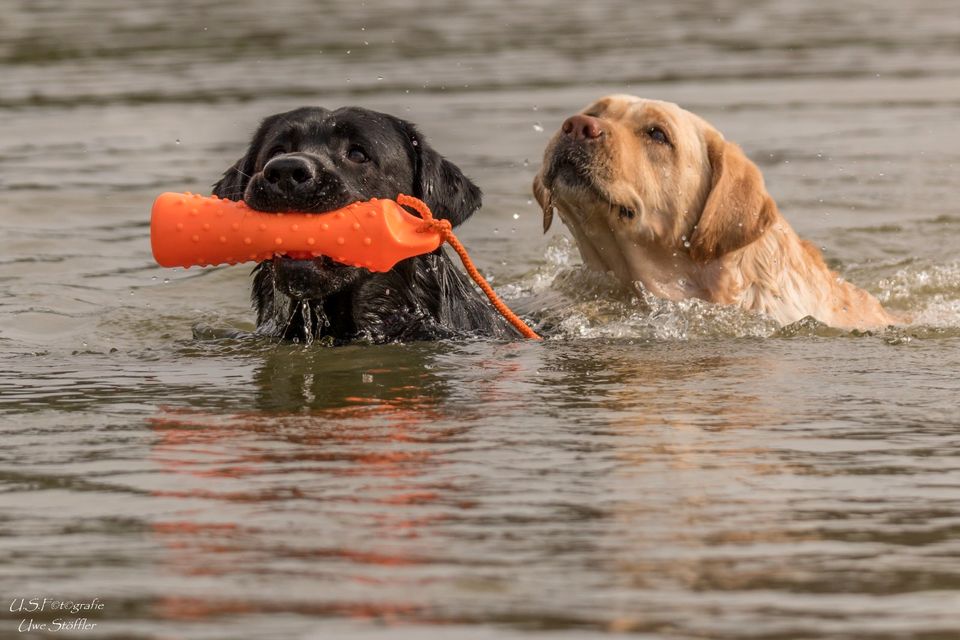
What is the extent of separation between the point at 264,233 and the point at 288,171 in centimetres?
25

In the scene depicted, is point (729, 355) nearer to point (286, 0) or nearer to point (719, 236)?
point (719, 236)

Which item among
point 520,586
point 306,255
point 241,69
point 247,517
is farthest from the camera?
point 241,69

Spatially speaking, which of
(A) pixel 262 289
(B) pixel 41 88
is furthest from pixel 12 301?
(B) pixel 41 88

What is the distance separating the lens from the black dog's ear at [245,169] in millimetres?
6844

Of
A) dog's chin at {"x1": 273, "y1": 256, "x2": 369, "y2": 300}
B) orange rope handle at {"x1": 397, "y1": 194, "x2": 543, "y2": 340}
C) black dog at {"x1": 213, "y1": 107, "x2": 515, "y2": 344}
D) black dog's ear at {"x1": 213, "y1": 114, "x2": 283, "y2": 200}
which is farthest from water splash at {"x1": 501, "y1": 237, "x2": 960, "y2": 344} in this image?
black dog's ear at {"x1": 213, "y1": 114, "x2": 283, "y2": 200}

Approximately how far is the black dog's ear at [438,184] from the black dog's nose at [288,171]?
Result: 3.28ft

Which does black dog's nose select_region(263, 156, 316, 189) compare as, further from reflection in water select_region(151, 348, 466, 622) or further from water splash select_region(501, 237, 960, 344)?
water splash select_region(501, 237, 960, 344)

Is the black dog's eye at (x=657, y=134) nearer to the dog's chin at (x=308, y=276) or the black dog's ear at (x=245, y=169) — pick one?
the dog's chin at (x=308, y=276)

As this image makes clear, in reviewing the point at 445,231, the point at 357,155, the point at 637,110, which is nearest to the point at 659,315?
the point at 637,110

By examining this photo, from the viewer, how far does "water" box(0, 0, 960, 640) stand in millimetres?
3512

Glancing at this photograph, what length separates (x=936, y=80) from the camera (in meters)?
15.5

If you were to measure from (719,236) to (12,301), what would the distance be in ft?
12.0

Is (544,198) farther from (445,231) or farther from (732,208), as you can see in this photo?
(445,231)

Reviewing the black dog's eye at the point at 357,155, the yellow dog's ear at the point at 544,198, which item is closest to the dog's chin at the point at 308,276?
the black dog's eye at the point at 357,155
